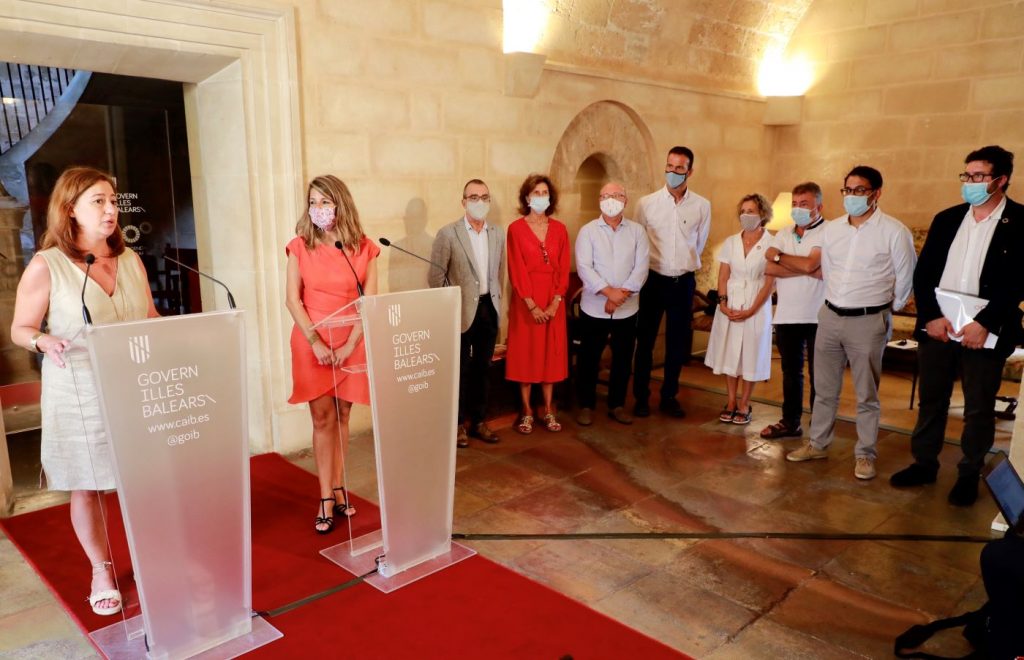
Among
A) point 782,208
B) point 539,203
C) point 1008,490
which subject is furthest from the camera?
point 782,208

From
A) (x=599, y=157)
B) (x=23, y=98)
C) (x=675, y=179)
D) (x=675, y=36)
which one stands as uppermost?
(x=675, y=36)

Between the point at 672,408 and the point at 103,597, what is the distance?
391cm

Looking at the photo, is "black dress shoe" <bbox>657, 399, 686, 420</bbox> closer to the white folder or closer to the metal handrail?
the white folder

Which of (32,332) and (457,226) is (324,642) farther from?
(457,226)

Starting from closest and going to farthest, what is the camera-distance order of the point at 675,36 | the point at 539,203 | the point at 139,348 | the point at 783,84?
1. the point at 139,348
2. the point at 539,203
3. the point at 675,36
4. the point at 783,84

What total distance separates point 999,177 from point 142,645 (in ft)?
14.2

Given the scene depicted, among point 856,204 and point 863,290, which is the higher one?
point 856,204

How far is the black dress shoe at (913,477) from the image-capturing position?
13.9ft

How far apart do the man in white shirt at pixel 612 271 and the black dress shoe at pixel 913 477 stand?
1.76m

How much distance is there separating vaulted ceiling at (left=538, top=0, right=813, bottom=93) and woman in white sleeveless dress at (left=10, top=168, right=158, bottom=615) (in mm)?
3961

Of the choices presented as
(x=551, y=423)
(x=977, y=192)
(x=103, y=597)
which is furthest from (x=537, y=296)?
(x=103, y=597)

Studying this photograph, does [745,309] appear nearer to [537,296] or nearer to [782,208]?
[537,296]

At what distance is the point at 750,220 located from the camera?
506 cm

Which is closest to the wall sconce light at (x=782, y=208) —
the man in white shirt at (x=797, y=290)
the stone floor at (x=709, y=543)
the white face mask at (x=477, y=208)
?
the man in white shirt at (x=797, y=290)
